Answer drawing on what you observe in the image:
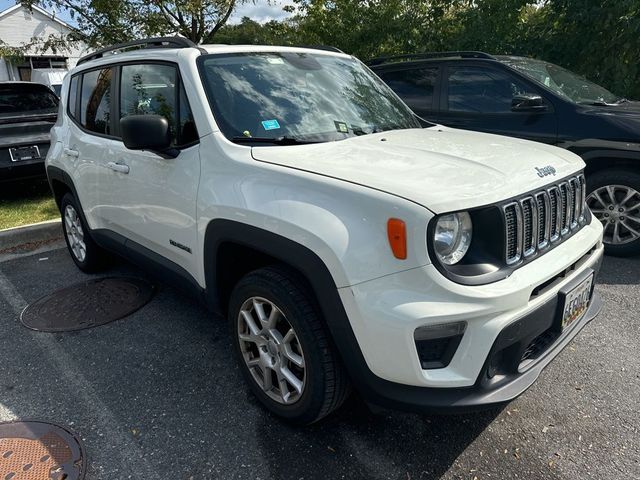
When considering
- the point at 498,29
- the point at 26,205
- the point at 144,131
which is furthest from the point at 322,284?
the point at 498,29

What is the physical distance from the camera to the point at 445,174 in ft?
6.81

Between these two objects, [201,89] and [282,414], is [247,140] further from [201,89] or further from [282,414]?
[282,414]

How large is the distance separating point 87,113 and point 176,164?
1.68 meters

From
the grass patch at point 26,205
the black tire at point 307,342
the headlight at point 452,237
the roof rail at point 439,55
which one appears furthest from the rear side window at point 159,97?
the roof rail at point 439,55

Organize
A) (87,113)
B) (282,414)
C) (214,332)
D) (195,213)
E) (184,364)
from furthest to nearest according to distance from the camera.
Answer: (87,113) → (214,332) → (184,364) → (195,213) → (282,414)

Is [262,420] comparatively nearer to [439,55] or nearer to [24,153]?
[439,55]

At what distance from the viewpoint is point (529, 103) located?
15.4 feet

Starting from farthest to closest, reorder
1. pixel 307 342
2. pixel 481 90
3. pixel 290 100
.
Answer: pixel 481 90 < pixel 290 100 < pixel 307 342

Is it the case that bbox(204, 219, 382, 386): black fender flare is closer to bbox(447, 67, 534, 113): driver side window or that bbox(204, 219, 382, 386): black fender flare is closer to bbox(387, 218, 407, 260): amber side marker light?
bbox(387, 218, 407, 260): amber side marker light

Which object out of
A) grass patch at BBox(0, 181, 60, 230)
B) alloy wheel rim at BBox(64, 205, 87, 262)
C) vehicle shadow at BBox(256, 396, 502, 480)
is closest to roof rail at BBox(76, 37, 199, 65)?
alloy wheel rim at BBox(64, 205, 87, 262)

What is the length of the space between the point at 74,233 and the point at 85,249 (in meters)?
0.25

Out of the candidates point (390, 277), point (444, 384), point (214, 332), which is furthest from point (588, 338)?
point (214, 332)

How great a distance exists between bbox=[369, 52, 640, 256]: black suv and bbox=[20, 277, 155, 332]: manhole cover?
3.64 meters

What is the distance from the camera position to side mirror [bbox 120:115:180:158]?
8.37 ft
